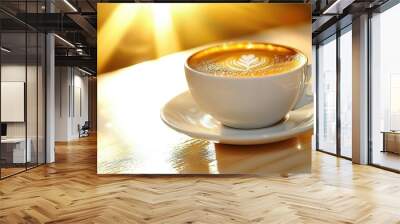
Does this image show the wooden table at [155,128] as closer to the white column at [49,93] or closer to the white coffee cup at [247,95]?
the white coffee cup at [247,95]

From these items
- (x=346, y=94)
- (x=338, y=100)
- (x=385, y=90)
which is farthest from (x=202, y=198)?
(x=338, y=100)

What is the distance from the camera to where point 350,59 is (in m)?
7.59

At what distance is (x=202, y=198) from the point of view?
4.38 metres

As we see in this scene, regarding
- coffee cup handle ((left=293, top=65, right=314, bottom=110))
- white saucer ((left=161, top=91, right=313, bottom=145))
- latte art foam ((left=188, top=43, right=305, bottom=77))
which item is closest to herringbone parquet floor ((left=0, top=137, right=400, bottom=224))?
white saucer ((left=161, top=91, right=313, bottom=145))

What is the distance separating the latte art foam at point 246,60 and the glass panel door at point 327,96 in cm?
357

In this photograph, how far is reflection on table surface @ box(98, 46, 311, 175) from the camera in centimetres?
564

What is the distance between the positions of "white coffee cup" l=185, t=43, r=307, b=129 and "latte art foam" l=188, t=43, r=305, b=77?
29cm

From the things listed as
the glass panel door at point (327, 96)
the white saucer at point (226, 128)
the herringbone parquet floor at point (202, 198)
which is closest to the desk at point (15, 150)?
the herringbone parquet floor at point (202, 198)

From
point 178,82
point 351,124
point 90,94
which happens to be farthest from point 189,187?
point 90,94

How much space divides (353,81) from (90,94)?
15.2 meters

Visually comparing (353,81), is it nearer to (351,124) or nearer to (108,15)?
(351,124)

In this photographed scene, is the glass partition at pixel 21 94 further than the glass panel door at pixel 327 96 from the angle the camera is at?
No

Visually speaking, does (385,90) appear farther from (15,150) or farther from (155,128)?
(15,150)

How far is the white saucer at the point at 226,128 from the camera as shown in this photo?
508cm
